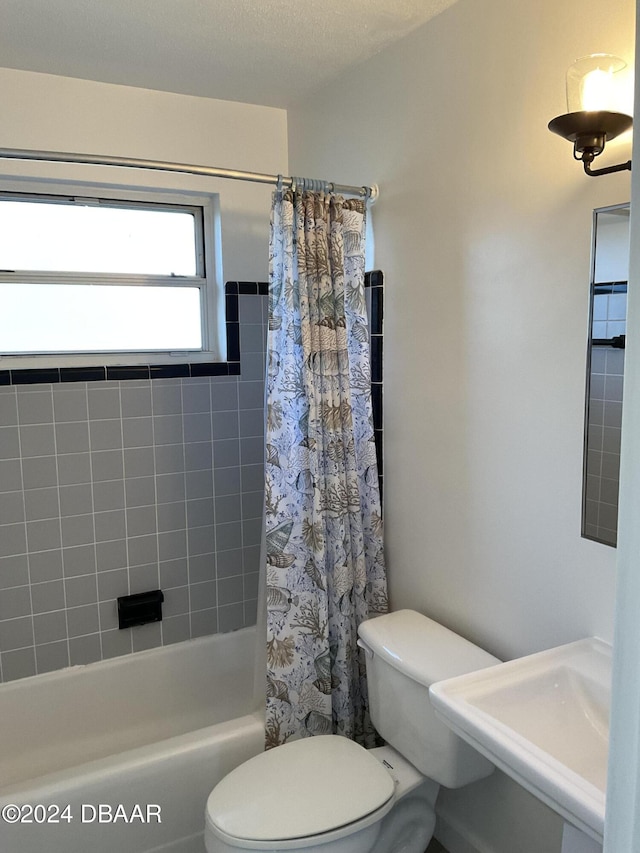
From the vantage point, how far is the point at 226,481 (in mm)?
2738

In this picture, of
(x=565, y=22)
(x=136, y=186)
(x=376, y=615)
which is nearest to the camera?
(x=565, y=22)

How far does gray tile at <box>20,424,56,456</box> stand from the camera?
2.37 m

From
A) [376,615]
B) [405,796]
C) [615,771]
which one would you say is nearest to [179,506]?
[376,615]

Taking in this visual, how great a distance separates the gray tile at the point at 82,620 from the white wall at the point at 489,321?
115cm

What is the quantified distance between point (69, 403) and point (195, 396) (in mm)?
471

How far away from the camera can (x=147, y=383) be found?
2549mm

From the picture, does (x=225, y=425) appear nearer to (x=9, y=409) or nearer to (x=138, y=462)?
(x=138, y=462)

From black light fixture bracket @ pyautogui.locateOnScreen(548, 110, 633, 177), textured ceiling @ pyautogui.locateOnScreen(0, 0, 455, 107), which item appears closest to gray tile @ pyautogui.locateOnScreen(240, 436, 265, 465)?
textured ceiling @ pyautogui.locateOnScreen(0, 0, 455, 107)

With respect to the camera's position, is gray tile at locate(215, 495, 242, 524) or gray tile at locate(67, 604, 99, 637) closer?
gray tile at locate(67, 604, 99, 637)

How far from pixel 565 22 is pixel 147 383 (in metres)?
1.75

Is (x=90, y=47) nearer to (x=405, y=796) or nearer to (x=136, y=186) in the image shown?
(x=136, y=186)

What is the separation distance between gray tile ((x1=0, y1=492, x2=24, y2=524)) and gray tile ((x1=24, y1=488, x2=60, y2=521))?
19 millimetres

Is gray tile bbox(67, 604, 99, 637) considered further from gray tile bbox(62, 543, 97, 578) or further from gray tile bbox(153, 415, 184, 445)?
gray tile bbox(153, 415, 184, 445)

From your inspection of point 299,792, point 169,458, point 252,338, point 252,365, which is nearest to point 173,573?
point 169,458
